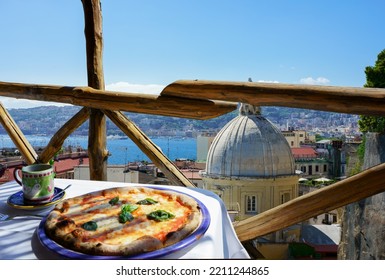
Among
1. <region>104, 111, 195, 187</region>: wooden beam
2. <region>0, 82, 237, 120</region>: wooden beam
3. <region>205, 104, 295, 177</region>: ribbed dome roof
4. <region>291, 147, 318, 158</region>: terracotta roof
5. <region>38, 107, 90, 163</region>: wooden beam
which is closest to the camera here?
<region>0, 82, 237, 120</region>: wooden beam

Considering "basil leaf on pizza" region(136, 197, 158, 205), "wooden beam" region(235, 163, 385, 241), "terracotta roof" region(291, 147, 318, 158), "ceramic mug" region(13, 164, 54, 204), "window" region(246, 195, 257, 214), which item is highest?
"ceramic mug" region(13, 164, 54, 204)

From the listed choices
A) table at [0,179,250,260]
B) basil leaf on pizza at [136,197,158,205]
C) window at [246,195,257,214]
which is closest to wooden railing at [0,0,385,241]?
table at [0,179,250,260]

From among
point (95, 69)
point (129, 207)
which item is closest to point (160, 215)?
point (129, 207)

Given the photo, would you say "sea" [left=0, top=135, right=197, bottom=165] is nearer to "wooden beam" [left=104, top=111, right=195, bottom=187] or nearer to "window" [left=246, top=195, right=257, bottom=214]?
"wooden beam" [left=104, top=111, right=195, bottom=187]

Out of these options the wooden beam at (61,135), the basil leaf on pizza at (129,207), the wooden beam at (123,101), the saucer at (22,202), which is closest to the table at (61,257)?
the saucer at (22,202)

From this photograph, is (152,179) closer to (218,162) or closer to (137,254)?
(218,162)

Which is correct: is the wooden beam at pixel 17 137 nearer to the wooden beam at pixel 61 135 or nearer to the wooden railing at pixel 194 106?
the wooden railing at pixel 194 106
